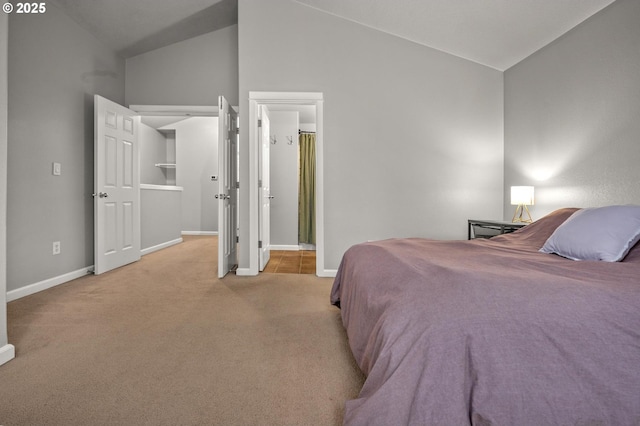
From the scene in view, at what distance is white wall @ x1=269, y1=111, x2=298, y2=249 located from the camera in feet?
17.6

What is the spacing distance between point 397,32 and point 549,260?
119 inches

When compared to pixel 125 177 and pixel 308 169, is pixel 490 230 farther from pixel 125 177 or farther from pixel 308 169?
pixel 125 177

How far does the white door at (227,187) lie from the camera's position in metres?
3.41

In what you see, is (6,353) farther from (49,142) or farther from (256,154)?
(256,154)

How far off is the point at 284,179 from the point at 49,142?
3.12 meters

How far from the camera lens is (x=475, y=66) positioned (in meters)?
3.64

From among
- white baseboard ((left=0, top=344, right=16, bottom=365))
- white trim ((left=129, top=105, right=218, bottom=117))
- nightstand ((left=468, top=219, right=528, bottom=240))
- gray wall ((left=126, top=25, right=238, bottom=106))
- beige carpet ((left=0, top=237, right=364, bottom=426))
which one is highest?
gray wall ((left=126, top=25, right=238, bottom=106))

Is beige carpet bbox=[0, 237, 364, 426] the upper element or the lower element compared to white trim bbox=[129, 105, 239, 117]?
lower

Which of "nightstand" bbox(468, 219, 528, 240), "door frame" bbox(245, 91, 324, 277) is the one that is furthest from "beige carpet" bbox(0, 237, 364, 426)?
"nightstand" bbox(468, 219, 528, 240)

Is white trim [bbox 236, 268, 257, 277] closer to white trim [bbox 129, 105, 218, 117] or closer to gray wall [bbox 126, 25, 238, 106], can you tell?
white trim [bbox 129, 105, 218, 117]

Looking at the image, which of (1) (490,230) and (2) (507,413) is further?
(1) (490,230)

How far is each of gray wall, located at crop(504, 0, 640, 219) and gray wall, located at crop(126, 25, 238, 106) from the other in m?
3.55

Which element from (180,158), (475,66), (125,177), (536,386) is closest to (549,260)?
(536,386)

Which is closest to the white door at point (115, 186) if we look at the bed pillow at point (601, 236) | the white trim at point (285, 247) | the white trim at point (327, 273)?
the white trim at point (285, 247)
